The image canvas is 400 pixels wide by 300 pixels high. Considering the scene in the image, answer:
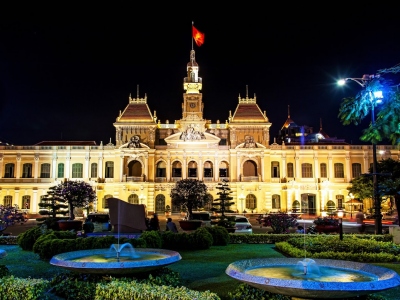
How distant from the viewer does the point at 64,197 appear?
3297cm

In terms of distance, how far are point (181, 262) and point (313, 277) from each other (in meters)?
7.24

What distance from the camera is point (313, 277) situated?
802cm

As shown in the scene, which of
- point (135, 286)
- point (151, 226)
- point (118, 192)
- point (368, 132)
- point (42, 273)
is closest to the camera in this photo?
point (135, 286)

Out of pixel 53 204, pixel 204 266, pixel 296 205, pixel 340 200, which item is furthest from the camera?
pixel 340 200

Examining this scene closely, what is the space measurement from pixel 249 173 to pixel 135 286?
46056mm

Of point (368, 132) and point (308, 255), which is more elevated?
point (368, 132)

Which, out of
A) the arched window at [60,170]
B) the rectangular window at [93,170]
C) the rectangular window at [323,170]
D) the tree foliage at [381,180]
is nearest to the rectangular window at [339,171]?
the rectangular window at [323,170]

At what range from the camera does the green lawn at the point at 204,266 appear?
10.8 m

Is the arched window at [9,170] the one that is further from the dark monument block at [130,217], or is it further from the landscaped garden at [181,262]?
the dark monument block at [130,217]

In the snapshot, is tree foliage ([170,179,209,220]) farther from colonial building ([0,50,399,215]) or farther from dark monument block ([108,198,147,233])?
dark monument block ([108,198,147,233])

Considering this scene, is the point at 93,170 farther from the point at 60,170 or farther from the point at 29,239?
the point at 29,239

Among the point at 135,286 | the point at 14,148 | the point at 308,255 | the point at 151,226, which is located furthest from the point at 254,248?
the point at 14,148

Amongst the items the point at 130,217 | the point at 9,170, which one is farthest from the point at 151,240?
the point at 9,170

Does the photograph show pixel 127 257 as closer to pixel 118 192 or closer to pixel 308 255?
pixel 308 255
